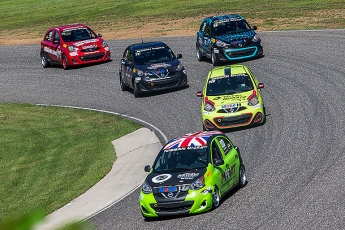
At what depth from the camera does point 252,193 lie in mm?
12758

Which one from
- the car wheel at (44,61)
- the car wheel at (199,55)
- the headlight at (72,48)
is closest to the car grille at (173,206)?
the car wheel at (199,55)

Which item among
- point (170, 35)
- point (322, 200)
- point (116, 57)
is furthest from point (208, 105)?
point (170, 35)

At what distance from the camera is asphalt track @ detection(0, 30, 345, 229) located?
11438 mm

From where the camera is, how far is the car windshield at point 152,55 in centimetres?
2430

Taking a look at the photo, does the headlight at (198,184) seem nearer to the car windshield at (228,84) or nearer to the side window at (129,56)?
the car windshield at (228,84)

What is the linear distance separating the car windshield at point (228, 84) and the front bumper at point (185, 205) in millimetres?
7435

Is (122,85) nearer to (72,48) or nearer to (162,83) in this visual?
(162,83)

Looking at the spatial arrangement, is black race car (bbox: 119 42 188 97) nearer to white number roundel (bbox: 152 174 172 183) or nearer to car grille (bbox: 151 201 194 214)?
white number roundel (bbox: 152 174 172 183)

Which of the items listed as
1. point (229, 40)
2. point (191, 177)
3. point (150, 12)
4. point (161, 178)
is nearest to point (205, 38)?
point (229, 40)

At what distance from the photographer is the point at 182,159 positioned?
1261 cm

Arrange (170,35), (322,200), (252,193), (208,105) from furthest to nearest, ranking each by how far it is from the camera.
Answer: (170,35) → (208,105) → (252,193) → (322,200)

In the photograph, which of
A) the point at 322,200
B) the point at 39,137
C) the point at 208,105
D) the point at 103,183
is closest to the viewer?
the point at 322,200

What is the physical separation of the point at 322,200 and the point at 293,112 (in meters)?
8.14

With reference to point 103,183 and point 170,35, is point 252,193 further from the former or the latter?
point 170,35
